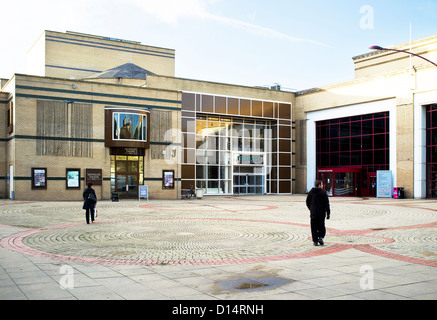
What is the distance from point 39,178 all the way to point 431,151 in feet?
105

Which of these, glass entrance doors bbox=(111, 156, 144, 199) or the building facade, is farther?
glass entrance doors bbox=(111, 156, 144, 199)

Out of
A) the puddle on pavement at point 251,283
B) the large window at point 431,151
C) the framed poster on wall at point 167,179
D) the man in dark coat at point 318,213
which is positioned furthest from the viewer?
the large window at point 431,151

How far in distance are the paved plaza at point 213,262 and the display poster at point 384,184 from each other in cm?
2284

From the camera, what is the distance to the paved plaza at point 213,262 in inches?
257

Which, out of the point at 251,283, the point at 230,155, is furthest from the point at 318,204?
the point at 230,155

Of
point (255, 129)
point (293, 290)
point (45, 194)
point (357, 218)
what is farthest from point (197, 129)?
point (293, 290)

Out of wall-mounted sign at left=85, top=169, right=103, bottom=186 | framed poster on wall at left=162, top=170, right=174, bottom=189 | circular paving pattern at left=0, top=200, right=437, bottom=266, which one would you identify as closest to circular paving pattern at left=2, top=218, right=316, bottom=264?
circular paving pattern at left=0, top=200, right=437, bottom=266

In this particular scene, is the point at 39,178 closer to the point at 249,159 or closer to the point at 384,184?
the point at 249,159

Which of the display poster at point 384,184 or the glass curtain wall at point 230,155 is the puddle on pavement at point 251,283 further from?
the glass curtain wall at point 230,155

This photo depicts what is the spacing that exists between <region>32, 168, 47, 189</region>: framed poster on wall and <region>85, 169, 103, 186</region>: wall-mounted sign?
3.00 meters

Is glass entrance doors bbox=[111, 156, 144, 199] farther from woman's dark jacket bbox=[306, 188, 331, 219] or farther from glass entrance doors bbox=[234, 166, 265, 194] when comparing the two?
woman's dark jacket bbox=[306, 188, 331, 219]

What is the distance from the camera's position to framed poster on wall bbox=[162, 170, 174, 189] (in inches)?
1378

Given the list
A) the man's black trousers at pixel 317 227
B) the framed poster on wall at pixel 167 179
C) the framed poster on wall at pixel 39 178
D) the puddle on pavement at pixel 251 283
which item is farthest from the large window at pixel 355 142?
the puddle on pavement at pixel 251 283

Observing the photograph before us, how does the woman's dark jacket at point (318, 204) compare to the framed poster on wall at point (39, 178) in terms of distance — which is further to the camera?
the framed poster on wall at point (39, 178)
